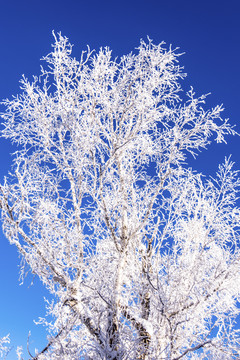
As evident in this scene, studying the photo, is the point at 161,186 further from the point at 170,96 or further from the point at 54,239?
the point at 54,239

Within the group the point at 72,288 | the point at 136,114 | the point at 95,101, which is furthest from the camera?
the point at 136,114

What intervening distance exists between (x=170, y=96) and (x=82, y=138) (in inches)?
89.6

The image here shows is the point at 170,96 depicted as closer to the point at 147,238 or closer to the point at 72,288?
the point at 147,238

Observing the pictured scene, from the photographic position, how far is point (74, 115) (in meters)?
7.27

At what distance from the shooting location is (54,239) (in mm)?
6391

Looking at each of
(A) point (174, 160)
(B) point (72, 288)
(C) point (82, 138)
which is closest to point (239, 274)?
(A) point (174, 160)

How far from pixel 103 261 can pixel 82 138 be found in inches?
96.9

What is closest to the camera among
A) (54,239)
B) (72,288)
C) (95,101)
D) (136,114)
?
(72,288)

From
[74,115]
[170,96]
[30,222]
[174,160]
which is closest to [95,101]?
[74,115]

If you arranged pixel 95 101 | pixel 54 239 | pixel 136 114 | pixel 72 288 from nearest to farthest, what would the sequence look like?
pixel 72 288 → pixel 54 239 → pixel 95 101 → pixel 136 114

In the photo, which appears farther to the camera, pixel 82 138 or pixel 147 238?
pixel 147 238

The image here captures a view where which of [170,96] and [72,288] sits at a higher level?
[170,96]

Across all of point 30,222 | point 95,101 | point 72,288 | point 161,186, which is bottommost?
point 72,288

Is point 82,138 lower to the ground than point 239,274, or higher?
higher
